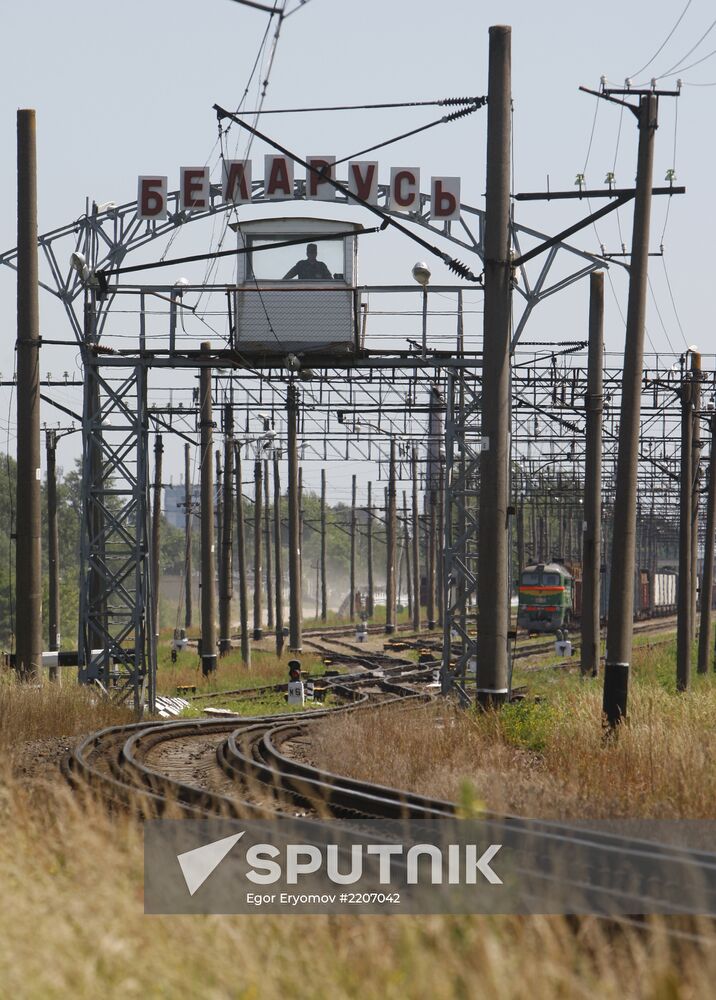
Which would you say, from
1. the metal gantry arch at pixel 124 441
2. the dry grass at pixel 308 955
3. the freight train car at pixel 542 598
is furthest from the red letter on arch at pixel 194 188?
the freight train car at pixel 542 598

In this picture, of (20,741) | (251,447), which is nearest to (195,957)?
(20,741)

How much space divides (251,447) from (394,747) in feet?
114

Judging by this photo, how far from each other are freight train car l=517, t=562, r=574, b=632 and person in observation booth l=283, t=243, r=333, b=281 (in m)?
31.2

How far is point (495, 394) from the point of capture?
15469 millimetres

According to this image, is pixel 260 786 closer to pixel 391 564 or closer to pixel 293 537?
pixel 293 537

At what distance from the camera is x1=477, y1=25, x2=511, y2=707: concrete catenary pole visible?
15.3 meters

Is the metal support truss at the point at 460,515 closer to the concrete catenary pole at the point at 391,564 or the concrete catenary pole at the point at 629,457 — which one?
the concrete catenary pole at the point at 629,457

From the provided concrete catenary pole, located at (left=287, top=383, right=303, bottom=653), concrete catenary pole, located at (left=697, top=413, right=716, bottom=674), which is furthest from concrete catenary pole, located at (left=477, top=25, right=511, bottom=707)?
concrete catenary pole, located at (left=287, top=383, right=303, bottom=653)

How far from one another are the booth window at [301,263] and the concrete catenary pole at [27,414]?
380cm

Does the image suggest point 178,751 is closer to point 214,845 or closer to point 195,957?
point 214,845

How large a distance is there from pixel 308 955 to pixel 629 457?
405 inches

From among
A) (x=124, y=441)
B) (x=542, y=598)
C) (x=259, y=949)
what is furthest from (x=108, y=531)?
(x=542, y=598)

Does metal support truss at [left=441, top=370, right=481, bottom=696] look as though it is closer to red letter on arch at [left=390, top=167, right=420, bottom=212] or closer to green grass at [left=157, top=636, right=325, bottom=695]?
red letter on arch at [left=390, top=167, right=420, bottom=212]

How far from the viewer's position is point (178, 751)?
54.3 ft
